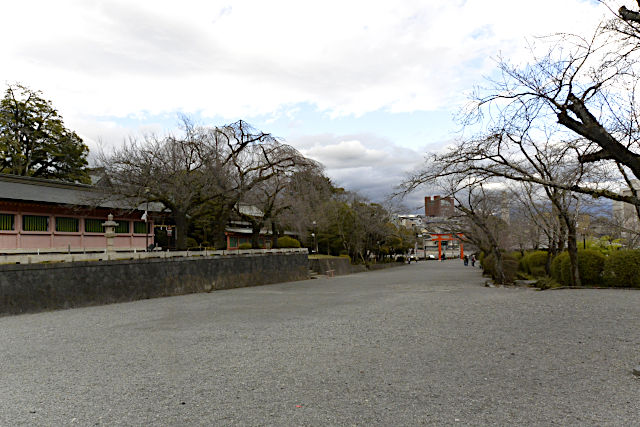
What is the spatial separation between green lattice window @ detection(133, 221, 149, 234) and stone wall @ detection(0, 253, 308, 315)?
385 centimetres

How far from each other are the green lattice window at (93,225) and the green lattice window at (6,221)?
2.78 meters

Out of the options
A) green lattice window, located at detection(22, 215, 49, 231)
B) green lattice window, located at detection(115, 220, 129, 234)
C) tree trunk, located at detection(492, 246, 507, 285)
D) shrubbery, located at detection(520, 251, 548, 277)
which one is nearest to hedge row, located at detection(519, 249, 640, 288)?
tree trunk, located at detection(492, 246, 507, 285)

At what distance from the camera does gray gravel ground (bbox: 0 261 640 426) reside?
4.09 meters

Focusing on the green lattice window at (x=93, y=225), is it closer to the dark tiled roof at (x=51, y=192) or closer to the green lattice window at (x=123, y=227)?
the green lattice window at (x=123, y=227)

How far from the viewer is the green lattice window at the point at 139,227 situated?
20263 mm

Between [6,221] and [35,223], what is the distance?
1.02 metres

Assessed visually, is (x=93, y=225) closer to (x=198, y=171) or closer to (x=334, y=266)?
(x=198, y=171)

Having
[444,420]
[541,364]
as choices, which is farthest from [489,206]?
[444,420]

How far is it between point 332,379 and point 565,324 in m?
5.71

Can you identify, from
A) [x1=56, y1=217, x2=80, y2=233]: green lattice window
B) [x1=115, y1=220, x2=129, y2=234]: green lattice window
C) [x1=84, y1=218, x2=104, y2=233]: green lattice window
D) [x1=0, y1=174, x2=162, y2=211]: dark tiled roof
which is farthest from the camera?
[x1=115, y1=220, x2=129, y2=234]: green lattice window

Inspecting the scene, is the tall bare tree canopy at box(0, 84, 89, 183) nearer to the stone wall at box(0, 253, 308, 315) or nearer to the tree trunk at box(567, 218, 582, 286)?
the stone wall at box(0, 253, 308, 315)

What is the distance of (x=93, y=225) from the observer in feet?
60.7

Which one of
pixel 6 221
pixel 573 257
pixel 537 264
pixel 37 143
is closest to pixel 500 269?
pixel 573 257

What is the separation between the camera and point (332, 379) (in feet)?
16.9
